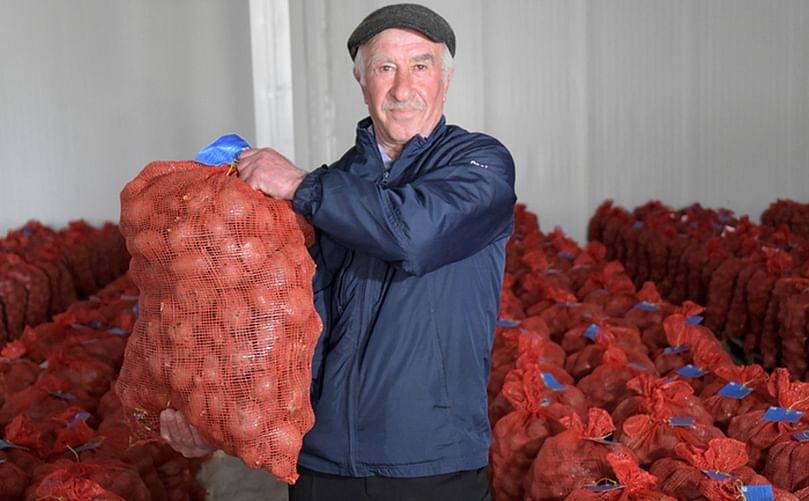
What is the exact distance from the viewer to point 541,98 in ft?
25.1

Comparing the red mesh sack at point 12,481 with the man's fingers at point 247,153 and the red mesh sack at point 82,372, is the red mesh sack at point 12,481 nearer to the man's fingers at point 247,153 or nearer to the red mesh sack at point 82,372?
the red mesh sack at point 82,372

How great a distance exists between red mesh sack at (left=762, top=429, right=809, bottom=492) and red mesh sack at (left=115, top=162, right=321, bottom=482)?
1.36 meters

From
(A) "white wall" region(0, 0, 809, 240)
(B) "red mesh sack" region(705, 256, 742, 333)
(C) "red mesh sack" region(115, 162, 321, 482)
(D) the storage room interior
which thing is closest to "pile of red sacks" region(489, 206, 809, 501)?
(C) "red mesh sack" region(115, 162, 321, 482)

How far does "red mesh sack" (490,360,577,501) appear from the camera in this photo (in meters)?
2.54

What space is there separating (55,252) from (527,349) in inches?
176

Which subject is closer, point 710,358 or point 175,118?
point 710,358

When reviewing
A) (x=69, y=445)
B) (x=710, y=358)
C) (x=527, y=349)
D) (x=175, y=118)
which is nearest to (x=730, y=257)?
(x=710, y=358)

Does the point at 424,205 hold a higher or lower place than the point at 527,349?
higher

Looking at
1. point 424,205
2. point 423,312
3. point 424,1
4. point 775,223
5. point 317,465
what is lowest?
point 775,223

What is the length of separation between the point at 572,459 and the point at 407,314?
94cm

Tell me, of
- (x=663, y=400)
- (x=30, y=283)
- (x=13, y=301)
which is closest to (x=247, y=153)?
(x=663, y=400)

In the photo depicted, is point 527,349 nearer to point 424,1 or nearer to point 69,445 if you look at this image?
point 69,445

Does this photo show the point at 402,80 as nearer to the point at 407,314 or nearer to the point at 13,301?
the point at 407,314

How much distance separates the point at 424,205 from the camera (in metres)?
1.42
